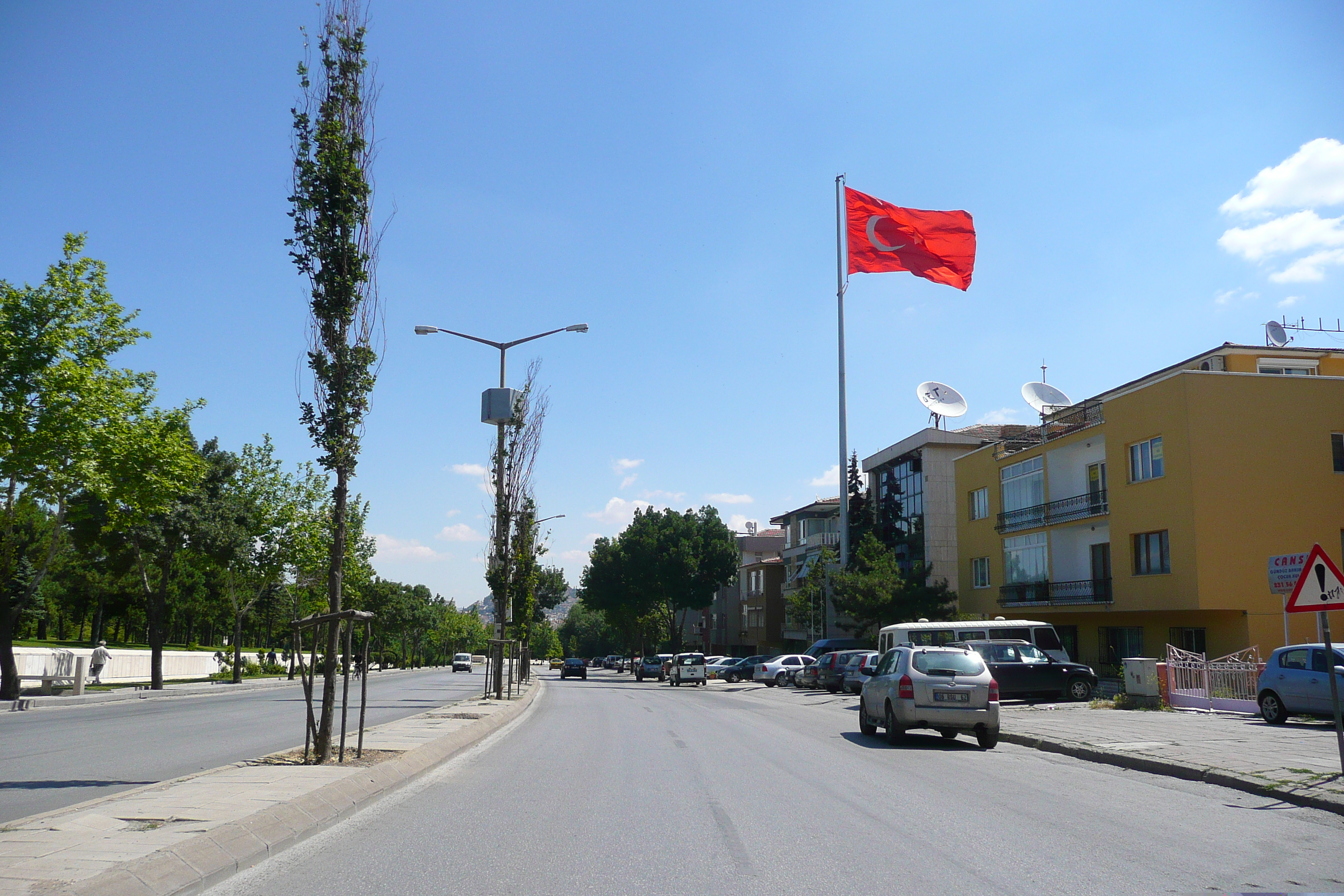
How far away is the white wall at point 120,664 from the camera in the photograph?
38719 mm

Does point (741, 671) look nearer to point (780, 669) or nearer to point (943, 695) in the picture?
point (780, 669)

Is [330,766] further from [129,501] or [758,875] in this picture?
[129,501]

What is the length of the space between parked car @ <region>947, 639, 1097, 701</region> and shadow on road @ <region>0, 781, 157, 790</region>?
66.4ft

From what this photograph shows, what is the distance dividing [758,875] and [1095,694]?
25.3 meters

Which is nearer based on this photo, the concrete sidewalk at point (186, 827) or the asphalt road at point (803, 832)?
the concrete sidewalk at point (186, 827)

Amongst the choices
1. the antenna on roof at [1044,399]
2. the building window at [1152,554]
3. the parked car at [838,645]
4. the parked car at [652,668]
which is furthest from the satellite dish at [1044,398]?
the parked car at [652,668]

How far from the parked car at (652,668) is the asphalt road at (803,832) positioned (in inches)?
1957

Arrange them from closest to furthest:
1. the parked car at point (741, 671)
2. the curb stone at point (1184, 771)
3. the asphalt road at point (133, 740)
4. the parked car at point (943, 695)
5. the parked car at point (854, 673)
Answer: the curb stone at point (1184, 771) → the asphalt road at point (133, 740) → the parked car at point (943, 695) → the parked car at point (854, 673) → the parked car at point (741, 671)

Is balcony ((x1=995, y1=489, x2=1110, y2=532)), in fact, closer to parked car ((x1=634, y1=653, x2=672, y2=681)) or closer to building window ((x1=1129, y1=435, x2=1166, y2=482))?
building window ((x1=1129, y1=435, x2=1166, y2=482))

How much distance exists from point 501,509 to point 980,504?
997 inches

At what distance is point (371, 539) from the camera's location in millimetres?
63406

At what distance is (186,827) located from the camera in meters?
7.33

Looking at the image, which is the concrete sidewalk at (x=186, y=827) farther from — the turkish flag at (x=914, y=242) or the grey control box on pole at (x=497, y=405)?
the turkish flag at (x=914, y=242)

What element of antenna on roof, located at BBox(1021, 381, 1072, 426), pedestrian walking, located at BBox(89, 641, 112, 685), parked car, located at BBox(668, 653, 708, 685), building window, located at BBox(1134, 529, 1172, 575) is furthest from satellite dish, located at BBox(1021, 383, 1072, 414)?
pedestrian walking, located at BBox(89, 641, 112, 685)
